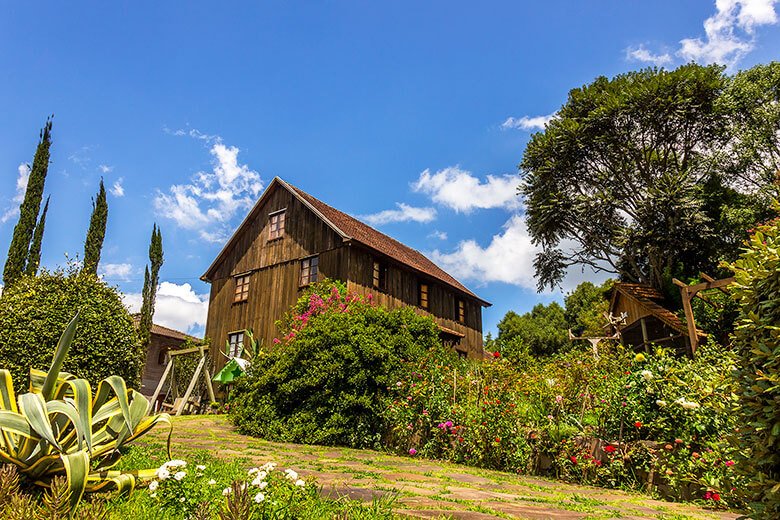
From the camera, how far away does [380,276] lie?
19.0m

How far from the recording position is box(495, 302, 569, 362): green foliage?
120 ft

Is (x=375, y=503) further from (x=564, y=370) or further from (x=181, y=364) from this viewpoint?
(x=181, y=364)

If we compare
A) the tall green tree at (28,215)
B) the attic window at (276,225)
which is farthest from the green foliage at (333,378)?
the tall green tree at (28,215)

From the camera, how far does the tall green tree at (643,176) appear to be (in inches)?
787

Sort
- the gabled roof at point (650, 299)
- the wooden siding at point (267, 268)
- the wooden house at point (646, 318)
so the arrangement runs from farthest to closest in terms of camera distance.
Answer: the wooden siding at point (267, 268)
the wooden house at point (646, 318)
the gabled roof at point (650, 299)

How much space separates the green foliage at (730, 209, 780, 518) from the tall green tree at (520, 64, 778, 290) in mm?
18974

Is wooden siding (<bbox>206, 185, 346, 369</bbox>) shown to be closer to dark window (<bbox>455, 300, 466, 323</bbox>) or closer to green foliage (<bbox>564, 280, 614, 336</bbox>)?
dark window (<bbox>455, 300, 466, 323</bbox>)

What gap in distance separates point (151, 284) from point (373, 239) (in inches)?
633

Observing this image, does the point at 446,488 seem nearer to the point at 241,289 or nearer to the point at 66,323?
the point at 66,323

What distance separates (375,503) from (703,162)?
2273 cm

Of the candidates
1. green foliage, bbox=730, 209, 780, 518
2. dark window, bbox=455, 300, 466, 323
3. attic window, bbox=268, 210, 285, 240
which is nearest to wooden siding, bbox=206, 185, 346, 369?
attic window, bbox=268, 210, 285, 240

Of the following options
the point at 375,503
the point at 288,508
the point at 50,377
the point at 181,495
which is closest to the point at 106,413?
the point at 50,377

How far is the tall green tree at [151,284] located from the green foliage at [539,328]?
924 inches

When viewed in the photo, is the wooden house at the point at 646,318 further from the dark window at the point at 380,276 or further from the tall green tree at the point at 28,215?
the tall green tree at the point at 28,215
